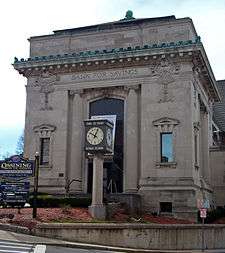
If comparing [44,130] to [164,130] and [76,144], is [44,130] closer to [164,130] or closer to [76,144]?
[76,144]

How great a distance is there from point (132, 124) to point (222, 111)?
3081 centimetres

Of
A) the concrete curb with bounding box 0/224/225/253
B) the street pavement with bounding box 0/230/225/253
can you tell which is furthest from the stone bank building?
the street pavement with bounding box 0/230/225/253

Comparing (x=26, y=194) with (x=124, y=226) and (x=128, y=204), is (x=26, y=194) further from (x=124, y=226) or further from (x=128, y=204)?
(x=128, y=204)

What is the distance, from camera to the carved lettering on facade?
3959 cm

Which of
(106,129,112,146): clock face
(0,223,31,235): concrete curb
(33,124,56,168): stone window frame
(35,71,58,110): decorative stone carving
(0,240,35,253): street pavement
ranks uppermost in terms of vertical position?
(35,71,58,110): decorative stone carving

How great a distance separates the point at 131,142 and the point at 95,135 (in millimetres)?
9956

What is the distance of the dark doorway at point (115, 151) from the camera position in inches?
1544

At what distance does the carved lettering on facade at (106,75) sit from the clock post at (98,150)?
10.8m

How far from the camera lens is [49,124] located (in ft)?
135

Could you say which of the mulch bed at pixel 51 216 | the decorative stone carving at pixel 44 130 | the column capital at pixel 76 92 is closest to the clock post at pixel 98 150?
the mulch bed at pixel 51 216

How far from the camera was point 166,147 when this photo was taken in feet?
124

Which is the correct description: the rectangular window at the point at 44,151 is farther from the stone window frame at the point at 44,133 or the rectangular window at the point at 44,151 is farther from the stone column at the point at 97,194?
the stone column at the point at 97,194

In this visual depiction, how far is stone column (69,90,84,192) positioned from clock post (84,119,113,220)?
10.7 metres

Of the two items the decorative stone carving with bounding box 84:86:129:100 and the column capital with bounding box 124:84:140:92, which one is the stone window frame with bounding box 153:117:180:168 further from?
the decorative stone carving with bounding box 84:86:129:100
